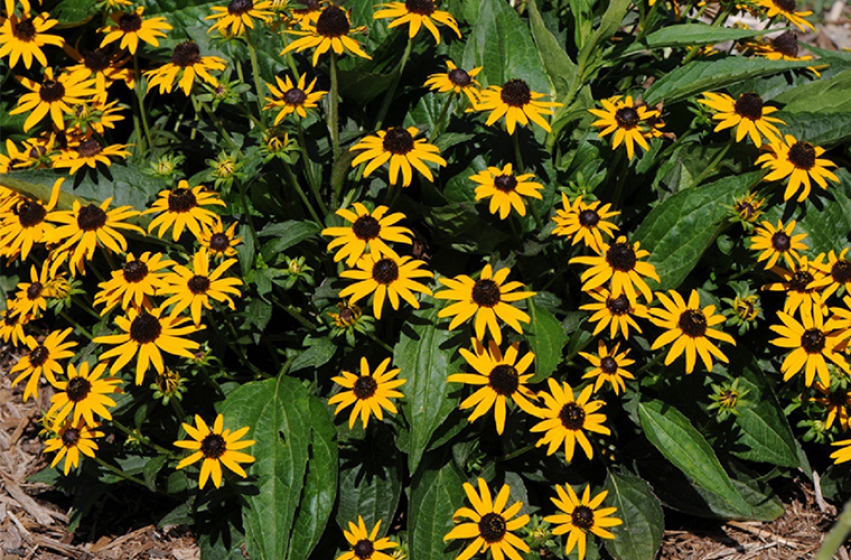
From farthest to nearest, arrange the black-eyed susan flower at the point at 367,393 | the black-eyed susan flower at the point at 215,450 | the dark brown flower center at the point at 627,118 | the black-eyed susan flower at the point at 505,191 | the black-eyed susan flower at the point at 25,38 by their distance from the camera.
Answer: the black-eyed susan flower at the point at 25,38 < the dark brown flower center at the point at 627,118 < the black-eyed susan flower at the point at 505,191 < the black-eyed susan flower at the point at 367,393 < the black-eyed susan flower at the point at 215,450

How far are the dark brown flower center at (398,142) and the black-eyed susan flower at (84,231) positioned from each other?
1.07 meters

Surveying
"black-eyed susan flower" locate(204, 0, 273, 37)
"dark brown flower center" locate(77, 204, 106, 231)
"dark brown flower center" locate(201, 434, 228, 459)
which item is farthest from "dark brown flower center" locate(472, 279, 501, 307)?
"dark brown flower center" locate(77, 204, 106, 231)

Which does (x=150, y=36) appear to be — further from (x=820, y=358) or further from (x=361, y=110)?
(x=820, y=358)

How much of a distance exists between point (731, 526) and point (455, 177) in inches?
78.1

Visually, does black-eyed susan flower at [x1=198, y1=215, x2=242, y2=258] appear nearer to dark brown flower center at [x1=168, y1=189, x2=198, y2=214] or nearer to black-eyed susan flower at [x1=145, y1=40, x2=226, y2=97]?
dark brown flower center at [x1=168, y1=189, x2=198, y2=214]

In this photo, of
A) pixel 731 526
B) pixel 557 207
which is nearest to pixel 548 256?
pixel 557 207

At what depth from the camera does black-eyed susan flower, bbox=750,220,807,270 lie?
3.40m

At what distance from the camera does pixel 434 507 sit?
339cm

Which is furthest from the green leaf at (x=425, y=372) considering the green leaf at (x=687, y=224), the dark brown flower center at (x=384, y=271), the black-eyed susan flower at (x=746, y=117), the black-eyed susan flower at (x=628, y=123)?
the black-eyed susan flower at (x=746, y=117)

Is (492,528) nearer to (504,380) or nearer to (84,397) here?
(504,380)

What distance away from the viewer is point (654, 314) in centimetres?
322

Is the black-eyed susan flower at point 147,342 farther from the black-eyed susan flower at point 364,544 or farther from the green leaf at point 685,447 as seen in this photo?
the green leaf at point 685,447

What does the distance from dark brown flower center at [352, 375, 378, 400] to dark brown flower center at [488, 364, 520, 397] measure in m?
0.43

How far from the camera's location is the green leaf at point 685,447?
328 centimetres
